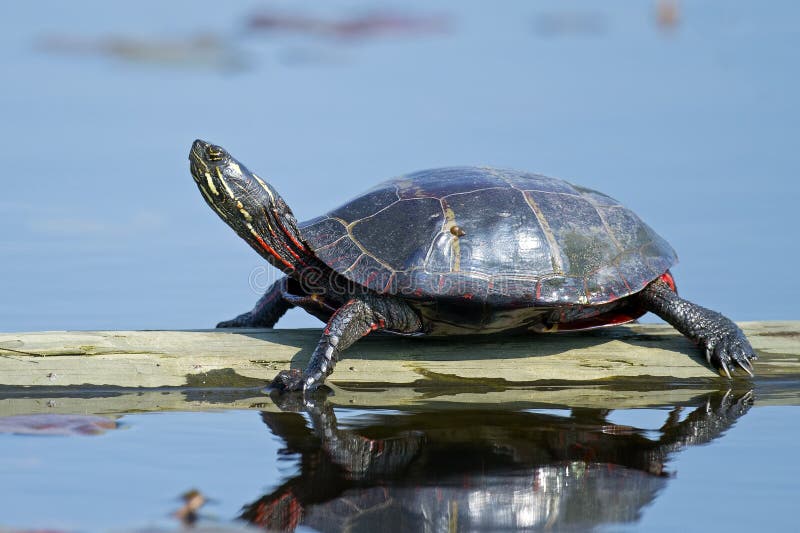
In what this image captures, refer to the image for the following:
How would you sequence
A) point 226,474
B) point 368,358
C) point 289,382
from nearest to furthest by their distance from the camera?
point 226,474 < point 289,382 < point 368,358

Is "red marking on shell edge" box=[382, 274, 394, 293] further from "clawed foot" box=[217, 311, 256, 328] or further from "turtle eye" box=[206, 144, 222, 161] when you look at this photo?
"clawed foot" box=[217, 311, 256, 328]

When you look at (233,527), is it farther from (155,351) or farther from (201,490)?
(155,351)

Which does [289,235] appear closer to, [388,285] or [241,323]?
[388,285]

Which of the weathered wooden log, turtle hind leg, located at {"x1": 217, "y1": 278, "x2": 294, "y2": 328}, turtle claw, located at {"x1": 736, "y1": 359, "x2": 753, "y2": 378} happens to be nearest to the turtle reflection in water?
turtle claw, located at {"x1": 736, "y1": 359, "x2": 753, "y2": 378}

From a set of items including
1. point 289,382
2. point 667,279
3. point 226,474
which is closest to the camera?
point 226,474

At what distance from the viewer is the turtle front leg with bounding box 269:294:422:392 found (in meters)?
6.33

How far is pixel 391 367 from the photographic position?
258 inches

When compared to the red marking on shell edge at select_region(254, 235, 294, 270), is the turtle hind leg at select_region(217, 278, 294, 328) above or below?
below

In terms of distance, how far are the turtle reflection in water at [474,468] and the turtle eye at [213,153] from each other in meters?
1.57

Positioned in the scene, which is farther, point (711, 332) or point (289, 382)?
point (711, 332)

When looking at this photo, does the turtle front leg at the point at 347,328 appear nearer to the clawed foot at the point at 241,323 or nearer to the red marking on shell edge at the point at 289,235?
the red marking on shell edge at the point at 289,235

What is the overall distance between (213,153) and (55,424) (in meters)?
1.94

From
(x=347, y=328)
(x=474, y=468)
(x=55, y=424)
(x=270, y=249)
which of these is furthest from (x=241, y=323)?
(x=474, y=468)

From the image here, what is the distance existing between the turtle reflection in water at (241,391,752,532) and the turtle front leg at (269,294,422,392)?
126mm
